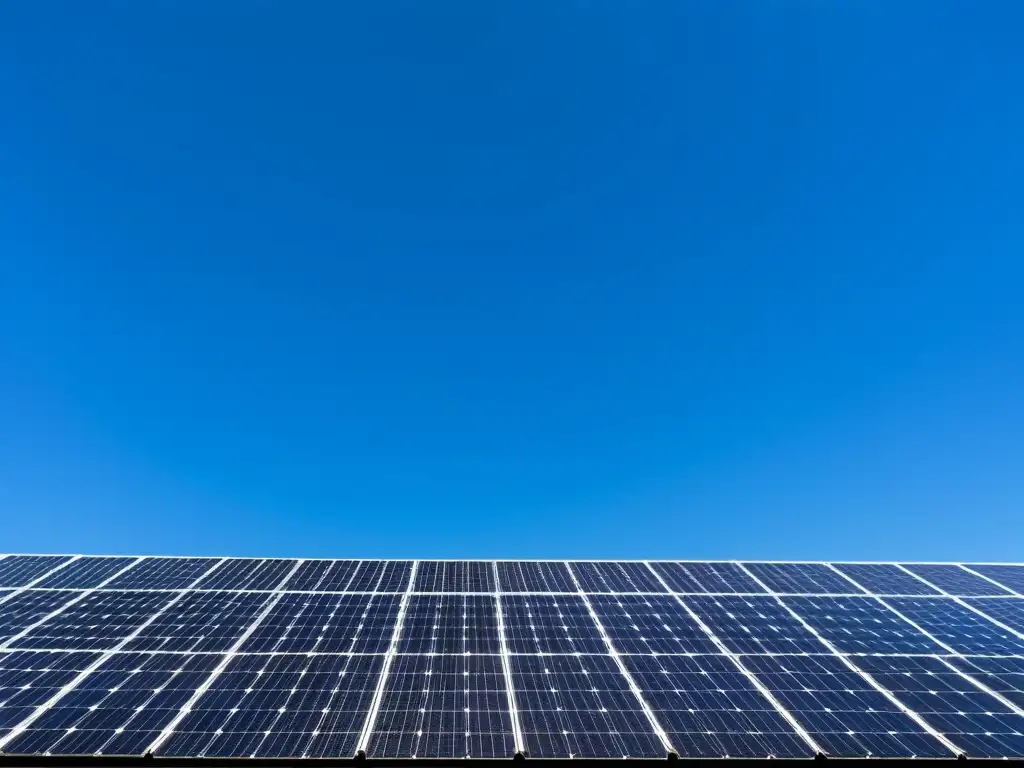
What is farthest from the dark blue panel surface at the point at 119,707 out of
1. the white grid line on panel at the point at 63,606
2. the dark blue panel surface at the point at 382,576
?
the dark blue panel surface at the point at 382,576

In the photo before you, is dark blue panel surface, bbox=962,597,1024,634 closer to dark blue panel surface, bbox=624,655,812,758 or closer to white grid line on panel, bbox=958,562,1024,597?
white grid line on panel, bbox=958,562,1024,597

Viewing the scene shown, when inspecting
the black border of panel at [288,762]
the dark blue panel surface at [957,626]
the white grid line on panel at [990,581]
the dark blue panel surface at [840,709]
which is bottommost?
the black border of panel at [288,762]

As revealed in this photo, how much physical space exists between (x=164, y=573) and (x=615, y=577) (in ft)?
68.7

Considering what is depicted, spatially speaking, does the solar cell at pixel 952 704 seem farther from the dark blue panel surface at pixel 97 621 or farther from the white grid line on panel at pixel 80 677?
the dark blue panel surface at pixel 97 621

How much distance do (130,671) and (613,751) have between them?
49.0 feet

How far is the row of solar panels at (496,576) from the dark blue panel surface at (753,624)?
3.69ft

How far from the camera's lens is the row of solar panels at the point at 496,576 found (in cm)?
2438

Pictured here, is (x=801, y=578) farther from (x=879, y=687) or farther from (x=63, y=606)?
(x=63, y=606)

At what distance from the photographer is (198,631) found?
19.9m

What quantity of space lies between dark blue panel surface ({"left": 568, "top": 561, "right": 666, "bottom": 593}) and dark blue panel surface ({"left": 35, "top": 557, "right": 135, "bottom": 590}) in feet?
70.4

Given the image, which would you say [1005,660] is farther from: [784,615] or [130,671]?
[130,671]

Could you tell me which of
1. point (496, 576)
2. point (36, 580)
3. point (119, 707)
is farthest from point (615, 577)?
point (36, 580)

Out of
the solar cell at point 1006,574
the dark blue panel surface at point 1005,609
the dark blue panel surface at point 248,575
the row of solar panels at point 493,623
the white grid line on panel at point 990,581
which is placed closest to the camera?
the row of solar panels at point 493,623

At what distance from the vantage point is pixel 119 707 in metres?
15.7
